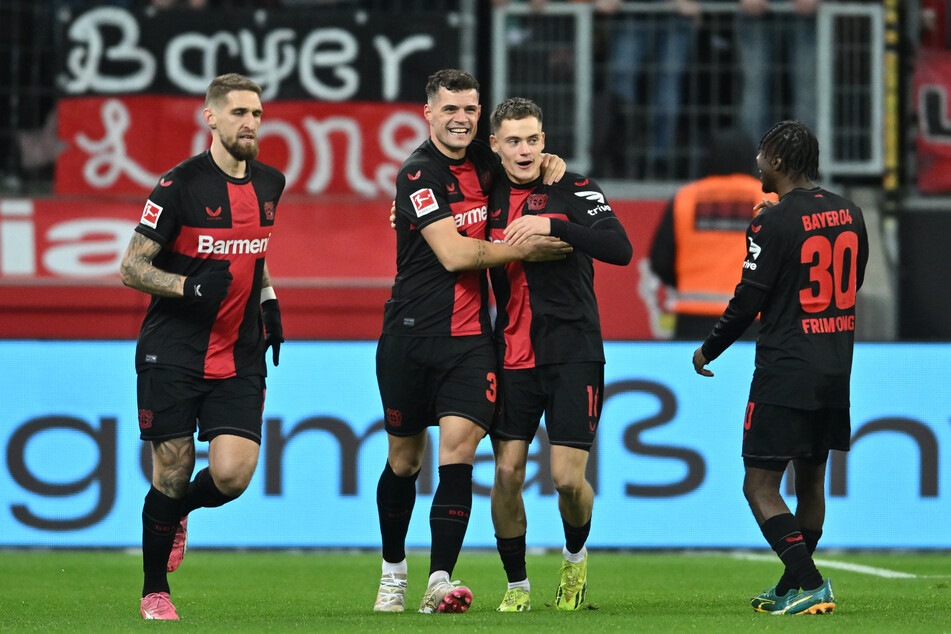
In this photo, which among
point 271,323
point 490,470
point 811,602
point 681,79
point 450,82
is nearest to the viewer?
point 811,602

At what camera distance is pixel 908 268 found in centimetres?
1259

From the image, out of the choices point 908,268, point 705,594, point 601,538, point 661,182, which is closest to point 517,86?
point 661,182

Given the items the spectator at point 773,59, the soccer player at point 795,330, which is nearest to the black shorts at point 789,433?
the soccer player at point 795,330

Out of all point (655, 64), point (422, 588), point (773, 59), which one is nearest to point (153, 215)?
point (422, 588)

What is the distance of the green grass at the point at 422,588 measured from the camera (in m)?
5.67

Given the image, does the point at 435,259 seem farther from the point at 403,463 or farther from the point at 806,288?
the point at 806,288

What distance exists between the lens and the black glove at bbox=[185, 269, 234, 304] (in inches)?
235

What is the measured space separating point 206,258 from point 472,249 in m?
1.04

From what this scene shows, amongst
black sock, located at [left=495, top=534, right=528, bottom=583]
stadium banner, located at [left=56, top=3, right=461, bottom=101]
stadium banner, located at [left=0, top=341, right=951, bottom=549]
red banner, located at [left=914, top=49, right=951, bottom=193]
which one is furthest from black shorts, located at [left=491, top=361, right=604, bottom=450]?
red banner, located at [left=914, top=49, right=951, bottom=193]

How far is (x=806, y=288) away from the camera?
235 inches

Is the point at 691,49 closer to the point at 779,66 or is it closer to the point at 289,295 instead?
the point at 779,66

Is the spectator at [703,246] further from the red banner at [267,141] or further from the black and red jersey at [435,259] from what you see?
the black and red jersey at [435,259]

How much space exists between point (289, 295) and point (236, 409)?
578 cm

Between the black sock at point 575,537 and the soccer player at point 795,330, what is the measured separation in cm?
69
